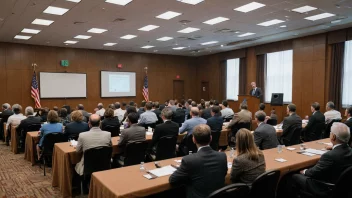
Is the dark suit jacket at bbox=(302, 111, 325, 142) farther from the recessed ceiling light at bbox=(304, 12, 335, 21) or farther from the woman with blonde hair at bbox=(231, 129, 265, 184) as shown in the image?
the woman with blonde hair at bbox=(231, 129, 265, 184)

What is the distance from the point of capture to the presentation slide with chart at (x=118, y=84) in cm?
1425

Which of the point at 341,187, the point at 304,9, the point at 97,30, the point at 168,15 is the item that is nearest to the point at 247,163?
the point at 341,187

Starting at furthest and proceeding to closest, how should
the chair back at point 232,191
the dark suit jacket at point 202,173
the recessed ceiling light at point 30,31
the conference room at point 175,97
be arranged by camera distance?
the recessed ceiling light at point 30,31, the conference room at point 175,97, the dark suit jacket at point 202,173, the chair back at point 232,191

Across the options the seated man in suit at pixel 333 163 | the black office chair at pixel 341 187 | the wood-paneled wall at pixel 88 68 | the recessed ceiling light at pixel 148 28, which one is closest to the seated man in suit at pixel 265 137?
the seated man in suit at pixel 333 163

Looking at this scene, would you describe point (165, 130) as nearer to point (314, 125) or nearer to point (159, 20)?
point (314, 125)

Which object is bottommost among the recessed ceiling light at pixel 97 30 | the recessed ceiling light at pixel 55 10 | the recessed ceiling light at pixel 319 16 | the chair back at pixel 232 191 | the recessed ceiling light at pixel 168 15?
the chair back at pixel 232 191

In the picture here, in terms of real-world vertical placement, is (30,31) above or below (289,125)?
above

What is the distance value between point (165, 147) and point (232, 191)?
8.29 feet

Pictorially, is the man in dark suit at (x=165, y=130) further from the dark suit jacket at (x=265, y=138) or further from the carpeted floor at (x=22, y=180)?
the carpeted floor at (x=22, y=180)

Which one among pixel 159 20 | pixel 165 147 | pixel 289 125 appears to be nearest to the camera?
pixel 165 147

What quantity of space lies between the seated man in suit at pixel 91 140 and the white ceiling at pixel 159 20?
3.95 meters

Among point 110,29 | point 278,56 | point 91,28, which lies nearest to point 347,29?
point 278,56

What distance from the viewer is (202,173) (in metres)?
2.33

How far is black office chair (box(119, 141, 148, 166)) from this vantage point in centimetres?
399
